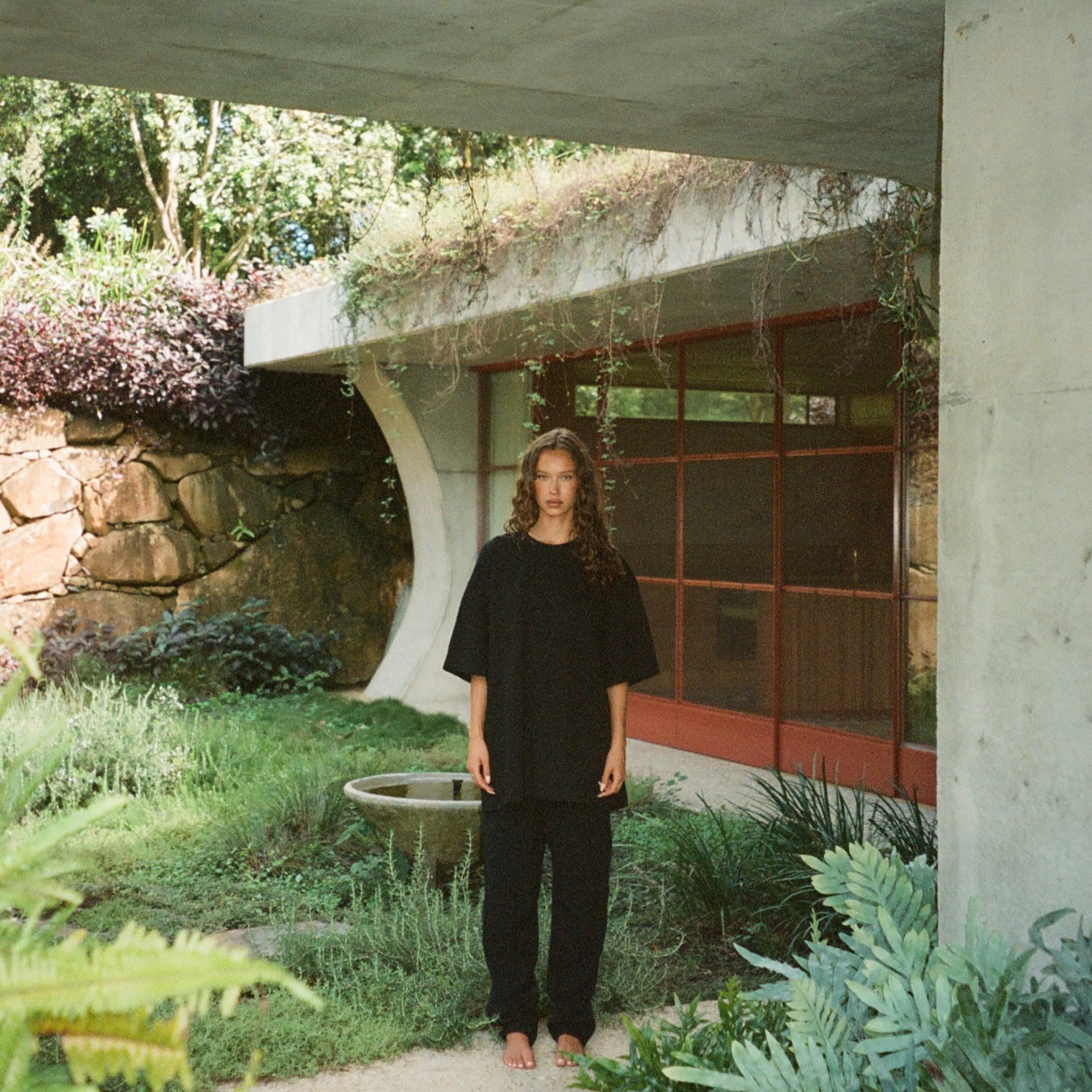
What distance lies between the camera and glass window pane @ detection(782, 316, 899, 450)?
7555mm

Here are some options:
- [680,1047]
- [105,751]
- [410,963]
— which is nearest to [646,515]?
[105,751]

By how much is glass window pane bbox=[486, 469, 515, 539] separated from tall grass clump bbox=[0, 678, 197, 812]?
3.80 meters

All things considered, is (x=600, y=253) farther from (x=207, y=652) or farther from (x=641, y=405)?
(x=207, y=652)

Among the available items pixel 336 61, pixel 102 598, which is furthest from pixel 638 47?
pixel 102 598

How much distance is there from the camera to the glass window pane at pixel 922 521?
23.8 feet

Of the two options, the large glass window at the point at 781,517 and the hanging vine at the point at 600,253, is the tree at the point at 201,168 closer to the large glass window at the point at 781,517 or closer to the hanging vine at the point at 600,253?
the hanging vine at the point at 600,253

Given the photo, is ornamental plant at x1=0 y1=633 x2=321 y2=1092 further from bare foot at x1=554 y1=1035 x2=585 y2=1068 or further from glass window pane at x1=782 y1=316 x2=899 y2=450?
glass window pane at x1=782 y1=316 x2=899 y2=450

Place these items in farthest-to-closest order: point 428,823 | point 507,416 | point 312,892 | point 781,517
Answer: point 507,416, point 781,517, point 312,892, point 428,823

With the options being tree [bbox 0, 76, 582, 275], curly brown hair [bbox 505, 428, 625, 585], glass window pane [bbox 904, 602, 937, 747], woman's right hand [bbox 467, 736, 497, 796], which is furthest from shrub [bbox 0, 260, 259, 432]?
woman's right hand [bbox 467, 736, 497, 796]

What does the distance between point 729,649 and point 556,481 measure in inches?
204

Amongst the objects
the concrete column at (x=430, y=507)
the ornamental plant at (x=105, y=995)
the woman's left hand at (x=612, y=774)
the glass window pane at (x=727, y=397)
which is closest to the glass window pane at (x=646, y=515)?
the glass window pane at (x=727, y=397)

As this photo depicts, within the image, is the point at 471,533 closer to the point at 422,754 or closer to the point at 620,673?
the point at 422,754

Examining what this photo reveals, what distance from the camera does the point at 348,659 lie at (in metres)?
12.0

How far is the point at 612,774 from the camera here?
373 cm
